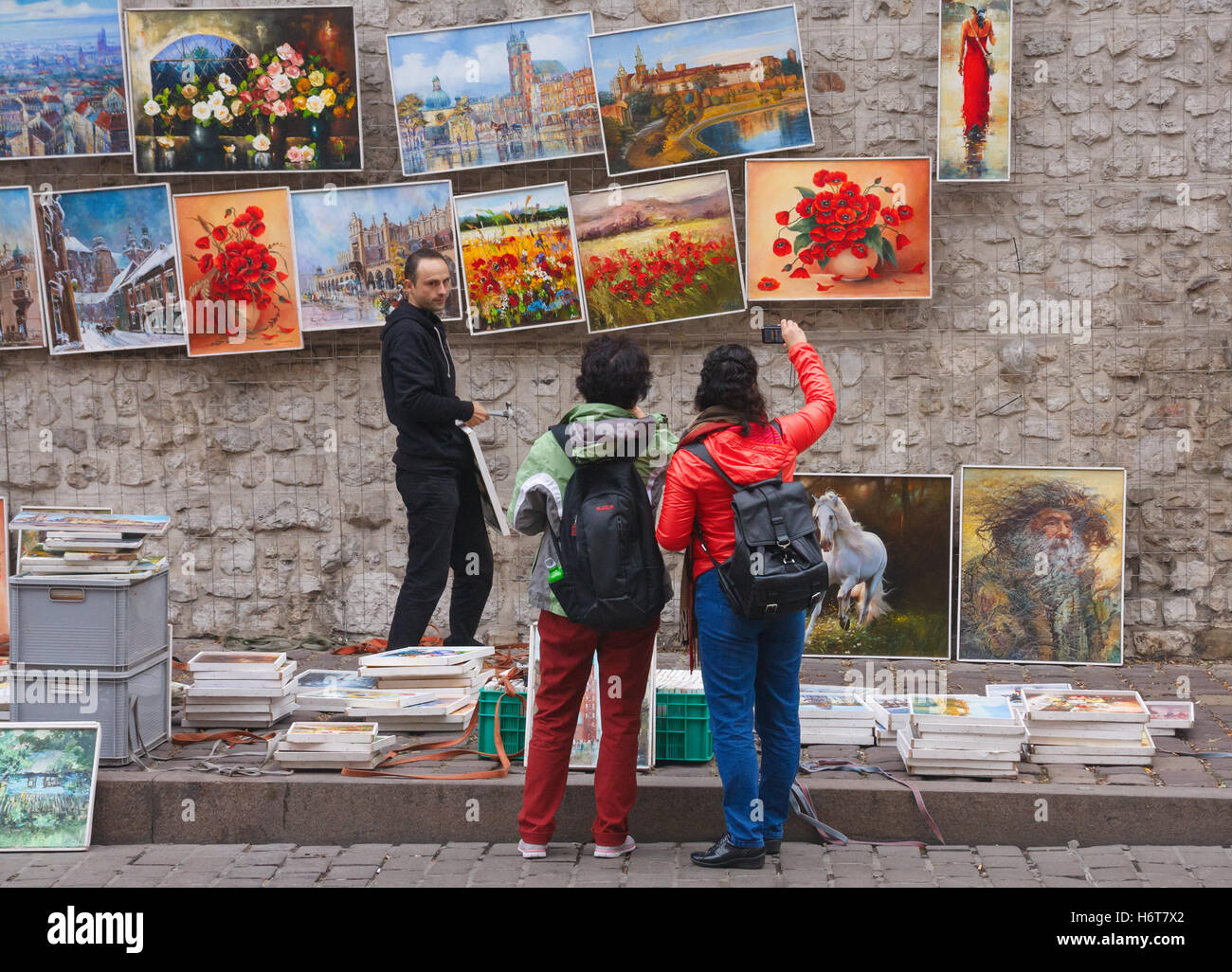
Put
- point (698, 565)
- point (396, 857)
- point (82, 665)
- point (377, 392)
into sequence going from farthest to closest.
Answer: point (377, 392) → point (82, 665) → point (396, 857) → point (698, 565)

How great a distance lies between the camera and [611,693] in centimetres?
466

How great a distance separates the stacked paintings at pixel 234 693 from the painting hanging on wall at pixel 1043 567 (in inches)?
151

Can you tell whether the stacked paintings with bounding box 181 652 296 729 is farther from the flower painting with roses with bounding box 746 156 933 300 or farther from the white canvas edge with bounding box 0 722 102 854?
the flower painting with roses with bounding box 746 156 933 300

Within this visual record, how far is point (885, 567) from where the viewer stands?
745 centimetres

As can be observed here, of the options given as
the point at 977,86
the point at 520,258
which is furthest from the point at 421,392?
the point at 977,86

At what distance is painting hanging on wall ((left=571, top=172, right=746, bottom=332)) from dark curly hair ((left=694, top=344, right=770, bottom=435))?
303cm

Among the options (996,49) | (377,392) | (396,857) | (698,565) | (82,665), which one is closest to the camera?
(698,565)

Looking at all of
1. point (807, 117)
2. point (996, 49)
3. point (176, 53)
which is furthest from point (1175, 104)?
point (176, 53)

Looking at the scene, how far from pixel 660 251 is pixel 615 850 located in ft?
12.6

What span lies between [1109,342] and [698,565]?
157 inches

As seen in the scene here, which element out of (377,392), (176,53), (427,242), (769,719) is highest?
(176,53)

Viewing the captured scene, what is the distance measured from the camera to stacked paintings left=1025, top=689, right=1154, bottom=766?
212 inches

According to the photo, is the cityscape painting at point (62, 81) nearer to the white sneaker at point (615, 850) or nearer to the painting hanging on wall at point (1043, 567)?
the white sneaker at point (615, 850)

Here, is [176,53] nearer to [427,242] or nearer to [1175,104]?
[427,242]
